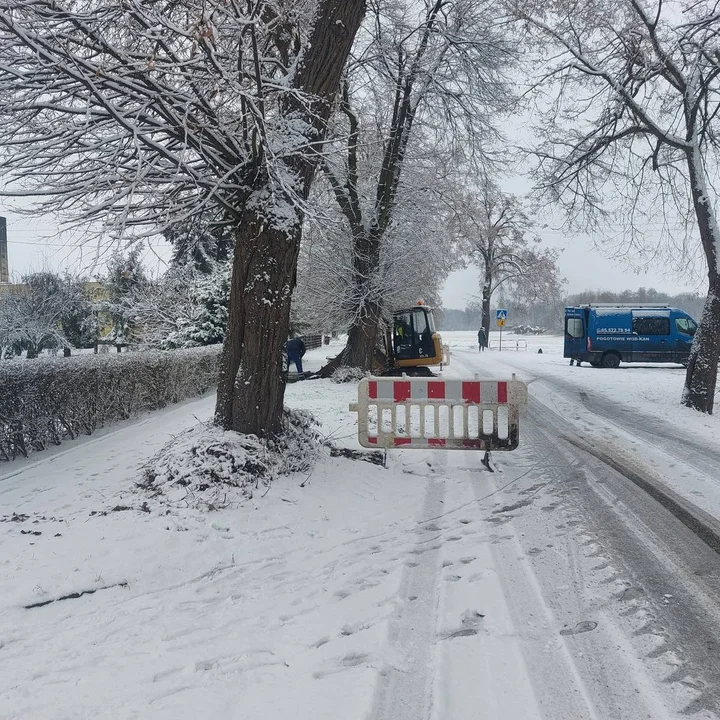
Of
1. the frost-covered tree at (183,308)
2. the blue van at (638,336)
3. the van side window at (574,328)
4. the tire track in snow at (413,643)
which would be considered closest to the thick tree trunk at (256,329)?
the tire track in snow at (413,643)

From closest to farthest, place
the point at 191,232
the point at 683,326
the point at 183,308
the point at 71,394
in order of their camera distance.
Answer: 1. the point at 191,232
2. the point at 71,394
3. the point at 183,308
4. the point at 683,326

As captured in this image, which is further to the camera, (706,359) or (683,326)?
(683,326)

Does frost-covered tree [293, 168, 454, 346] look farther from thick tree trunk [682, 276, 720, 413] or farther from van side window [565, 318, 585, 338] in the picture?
van side window [565, 318, 585, 338]

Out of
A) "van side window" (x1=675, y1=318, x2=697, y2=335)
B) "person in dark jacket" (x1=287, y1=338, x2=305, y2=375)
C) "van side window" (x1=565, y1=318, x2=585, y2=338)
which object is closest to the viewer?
"person in dark jacket" (x1=287, y1=338, x2=305, y2=375)

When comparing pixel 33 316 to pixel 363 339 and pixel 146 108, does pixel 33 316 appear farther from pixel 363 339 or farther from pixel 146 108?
pixel 146 108

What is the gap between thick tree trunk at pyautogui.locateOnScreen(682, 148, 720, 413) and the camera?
11.6m

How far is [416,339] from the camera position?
18750 millimetres

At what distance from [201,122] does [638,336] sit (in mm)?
24419

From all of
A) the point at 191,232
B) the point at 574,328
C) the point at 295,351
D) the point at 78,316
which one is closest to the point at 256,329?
the point at 191,232

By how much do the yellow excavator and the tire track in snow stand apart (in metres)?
14.3

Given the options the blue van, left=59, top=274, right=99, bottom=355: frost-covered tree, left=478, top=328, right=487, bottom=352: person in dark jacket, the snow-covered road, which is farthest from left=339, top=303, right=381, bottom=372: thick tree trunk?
left=478, top=328, right=487, bottom=352: person in dark jacket

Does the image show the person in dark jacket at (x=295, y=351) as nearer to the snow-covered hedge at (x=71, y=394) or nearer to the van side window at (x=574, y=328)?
the snow-covered hedge at (x=71, y=394)

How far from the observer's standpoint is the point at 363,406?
6.60 m

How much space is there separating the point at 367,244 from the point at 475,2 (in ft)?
20.8
